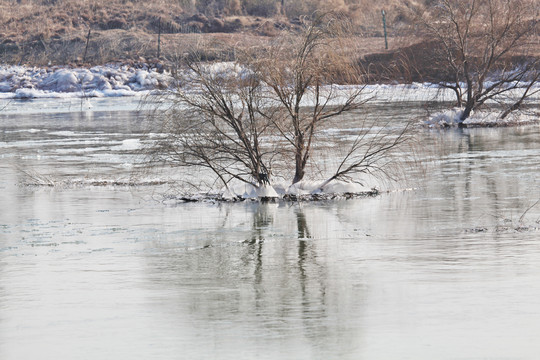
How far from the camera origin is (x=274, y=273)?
38.8ft

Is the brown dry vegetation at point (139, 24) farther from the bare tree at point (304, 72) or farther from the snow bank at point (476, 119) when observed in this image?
the bare tree at point (304, 72)

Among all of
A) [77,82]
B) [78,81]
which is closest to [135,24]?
[78,81]

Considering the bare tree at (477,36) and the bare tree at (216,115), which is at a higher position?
the bare tree at (477,36)

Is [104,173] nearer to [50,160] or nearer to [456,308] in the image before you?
[50,160]

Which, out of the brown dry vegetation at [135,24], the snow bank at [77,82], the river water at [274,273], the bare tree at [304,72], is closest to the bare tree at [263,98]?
the bare tree at [304,72]

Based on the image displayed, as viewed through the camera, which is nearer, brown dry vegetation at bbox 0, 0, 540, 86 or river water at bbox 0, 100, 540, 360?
river water at bbox 0, 100, 540, 360

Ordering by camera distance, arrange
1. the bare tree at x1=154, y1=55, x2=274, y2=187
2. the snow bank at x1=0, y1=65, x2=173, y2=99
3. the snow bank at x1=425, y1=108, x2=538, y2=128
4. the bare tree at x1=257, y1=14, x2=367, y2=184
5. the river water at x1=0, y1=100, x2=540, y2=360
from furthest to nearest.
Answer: the snow bank at x1=0, y1=65, x2=173, y2=99 → the snow bank at x1=425, y1=108, x2=538, y2=128 → the bare tree at x1=257, y1=14, x2=367, y2=184 → the bare tree at x1=154, y1=55, x2=274, y2=187 → the river water at x1=0, y1=100, x2=540, y2=360

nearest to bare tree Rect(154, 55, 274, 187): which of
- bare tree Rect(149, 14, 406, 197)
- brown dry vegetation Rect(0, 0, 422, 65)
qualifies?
bare tree Rect(149, 14, 406, 197)

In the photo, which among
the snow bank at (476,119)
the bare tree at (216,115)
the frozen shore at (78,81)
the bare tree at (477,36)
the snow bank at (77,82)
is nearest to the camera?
the bare tree at (216,115)

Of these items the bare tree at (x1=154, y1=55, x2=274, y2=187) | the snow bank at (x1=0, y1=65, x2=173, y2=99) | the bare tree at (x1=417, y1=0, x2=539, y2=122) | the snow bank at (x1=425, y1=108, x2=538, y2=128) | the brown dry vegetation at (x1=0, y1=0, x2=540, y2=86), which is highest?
the brown dry vegetation at (x1=0, y1=0, x2=540, y2=86)

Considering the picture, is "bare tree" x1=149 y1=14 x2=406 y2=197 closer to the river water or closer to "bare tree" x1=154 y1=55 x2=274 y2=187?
"bare tree" x1=154 y1=55 x2=274 y2=187

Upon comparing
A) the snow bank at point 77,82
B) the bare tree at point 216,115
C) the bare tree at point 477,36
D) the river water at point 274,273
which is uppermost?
the snow bank at point 77,82

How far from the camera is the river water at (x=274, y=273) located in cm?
882

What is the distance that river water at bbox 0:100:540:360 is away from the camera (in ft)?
28.9
